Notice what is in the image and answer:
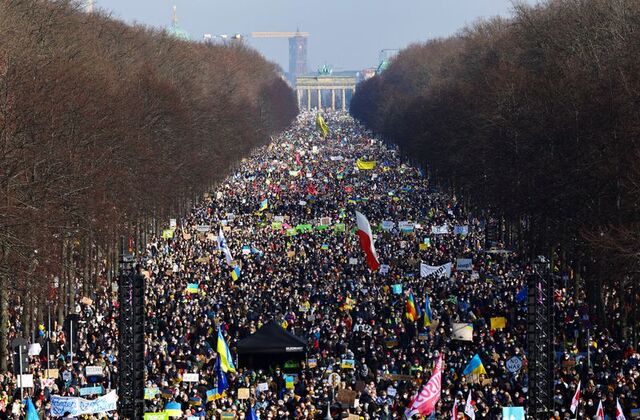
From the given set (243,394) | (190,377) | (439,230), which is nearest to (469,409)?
(243,394)

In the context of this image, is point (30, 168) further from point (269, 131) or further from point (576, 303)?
point (269, 131)

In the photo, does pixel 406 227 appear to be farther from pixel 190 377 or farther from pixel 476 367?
pixel 190 377

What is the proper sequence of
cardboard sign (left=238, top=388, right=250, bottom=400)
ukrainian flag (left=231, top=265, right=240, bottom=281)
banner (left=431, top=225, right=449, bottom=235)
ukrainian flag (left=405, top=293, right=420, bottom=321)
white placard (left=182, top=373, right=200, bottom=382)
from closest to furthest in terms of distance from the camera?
1. cardboard sign (left=238, top=388, right=250, bottom=400)
2. white placard (left=182, top=373, right=200, bottom=382)
3. ukrainian flag (left=405, top=293, right=420, bottom=321)
4. ukrainian flag (left=231, top=265, right=240, bottom=281)
5. banner (left=431, top=225, right=449, bottom=235)

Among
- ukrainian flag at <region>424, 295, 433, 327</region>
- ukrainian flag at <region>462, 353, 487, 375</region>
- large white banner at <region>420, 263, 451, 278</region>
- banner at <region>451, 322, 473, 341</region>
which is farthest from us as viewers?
large white banner at <region>420, 263, 451, 278</region>

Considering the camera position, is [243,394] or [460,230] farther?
[460,230]

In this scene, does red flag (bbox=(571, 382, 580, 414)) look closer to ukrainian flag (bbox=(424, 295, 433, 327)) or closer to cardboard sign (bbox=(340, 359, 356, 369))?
cardboard sign (bbox=(340, 359, 356, 369))

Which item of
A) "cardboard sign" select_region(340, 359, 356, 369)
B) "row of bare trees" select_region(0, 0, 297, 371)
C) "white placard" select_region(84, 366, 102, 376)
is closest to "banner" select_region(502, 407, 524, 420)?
"cardboard sign" select_region(340, 359, 356, 369)
